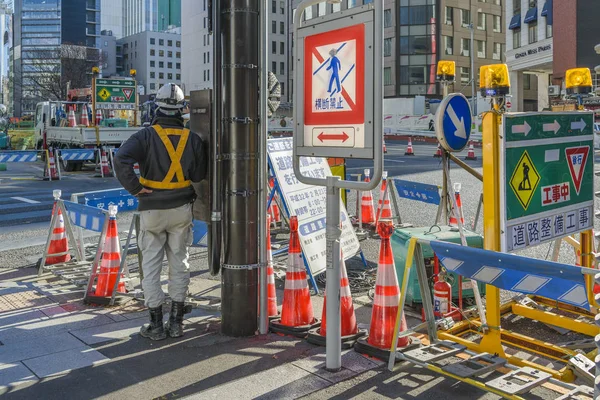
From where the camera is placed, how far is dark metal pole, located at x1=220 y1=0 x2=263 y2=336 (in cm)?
549

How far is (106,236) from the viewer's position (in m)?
7.10

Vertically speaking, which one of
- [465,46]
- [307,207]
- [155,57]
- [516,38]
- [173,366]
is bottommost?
[173,366]

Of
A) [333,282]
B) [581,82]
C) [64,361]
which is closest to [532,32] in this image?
[581,82]

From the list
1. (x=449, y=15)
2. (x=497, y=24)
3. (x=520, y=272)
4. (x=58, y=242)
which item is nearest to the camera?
(x=520, y=272)

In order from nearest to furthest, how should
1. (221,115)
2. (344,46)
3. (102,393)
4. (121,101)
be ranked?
(102,393) → (344,46) → (221,115) → (121,101)

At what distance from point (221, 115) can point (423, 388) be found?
2.79 metres

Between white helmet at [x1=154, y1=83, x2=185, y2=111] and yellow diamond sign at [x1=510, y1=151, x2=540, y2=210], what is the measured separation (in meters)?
2.89

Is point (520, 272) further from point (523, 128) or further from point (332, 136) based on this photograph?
point (332, 136)

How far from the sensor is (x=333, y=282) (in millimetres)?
4871

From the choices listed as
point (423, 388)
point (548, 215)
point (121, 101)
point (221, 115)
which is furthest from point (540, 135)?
point (121, 101)

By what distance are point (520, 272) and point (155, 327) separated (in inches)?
125

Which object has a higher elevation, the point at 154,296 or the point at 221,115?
the point at 221,115

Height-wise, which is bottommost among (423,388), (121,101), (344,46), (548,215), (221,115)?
(423,388)

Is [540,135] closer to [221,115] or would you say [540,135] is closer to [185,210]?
[221,115]
